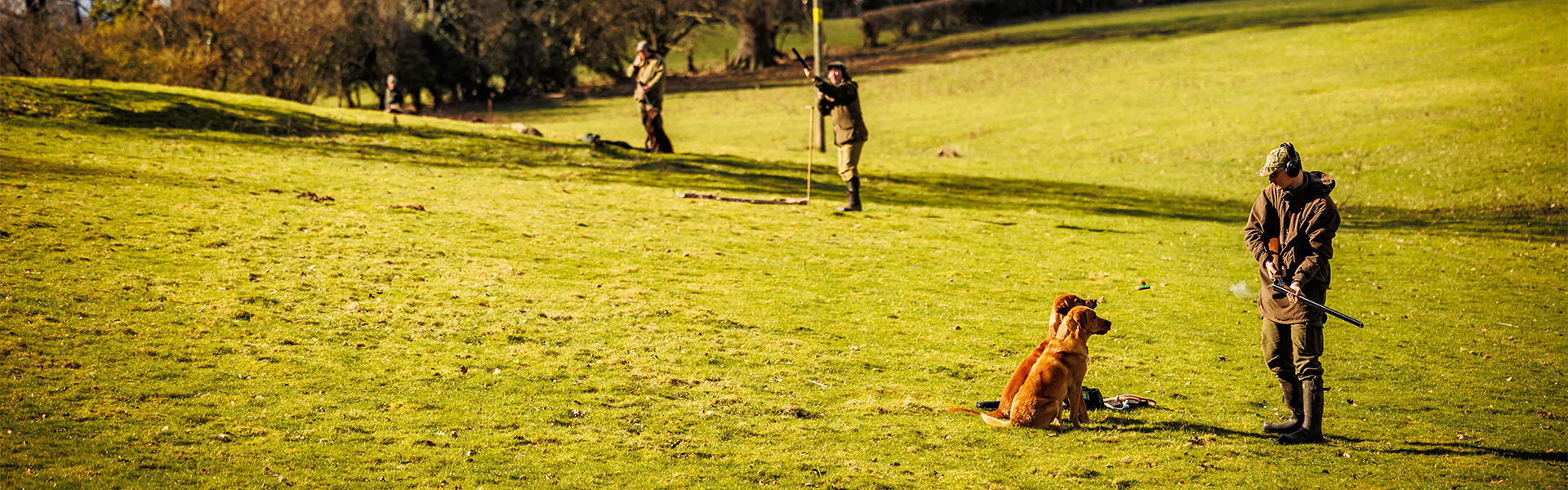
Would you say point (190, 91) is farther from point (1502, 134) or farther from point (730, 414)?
point (1502, 134)

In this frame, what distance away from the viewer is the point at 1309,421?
7.77 metres

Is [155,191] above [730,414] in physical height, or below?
above

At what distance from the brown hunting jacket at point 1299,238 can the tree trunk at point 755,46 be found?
57.9m

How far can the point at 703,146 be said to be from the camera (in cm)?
2889

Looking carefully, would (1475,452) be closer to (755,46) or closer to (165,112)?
(165,112)

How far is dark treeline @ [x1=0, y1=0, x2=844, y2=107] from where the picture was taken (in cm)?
3300

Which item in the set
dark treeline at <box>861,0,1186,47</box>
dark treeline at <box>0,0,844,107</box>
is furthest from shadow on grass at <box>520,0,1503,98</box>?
dark treeline at <box>0,0,844,107</box>

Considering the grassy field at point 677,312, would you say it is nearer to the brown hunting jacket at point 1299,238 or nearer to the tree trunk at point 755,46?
the brown hunting jacket at point 1299,238

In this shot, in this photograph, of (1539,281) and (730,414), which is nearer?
(730,414)

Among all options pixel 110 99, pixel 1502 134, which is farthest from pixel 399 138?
pixel 1502 134

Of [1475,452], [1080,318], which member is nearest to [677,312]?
[1080,318]

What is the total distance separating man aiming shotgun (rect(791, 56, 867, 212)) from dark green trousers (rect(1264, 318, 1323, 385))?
9.12 m

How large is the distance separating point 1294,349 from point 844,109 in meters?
9.91

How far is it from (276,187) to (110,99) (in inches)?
349
